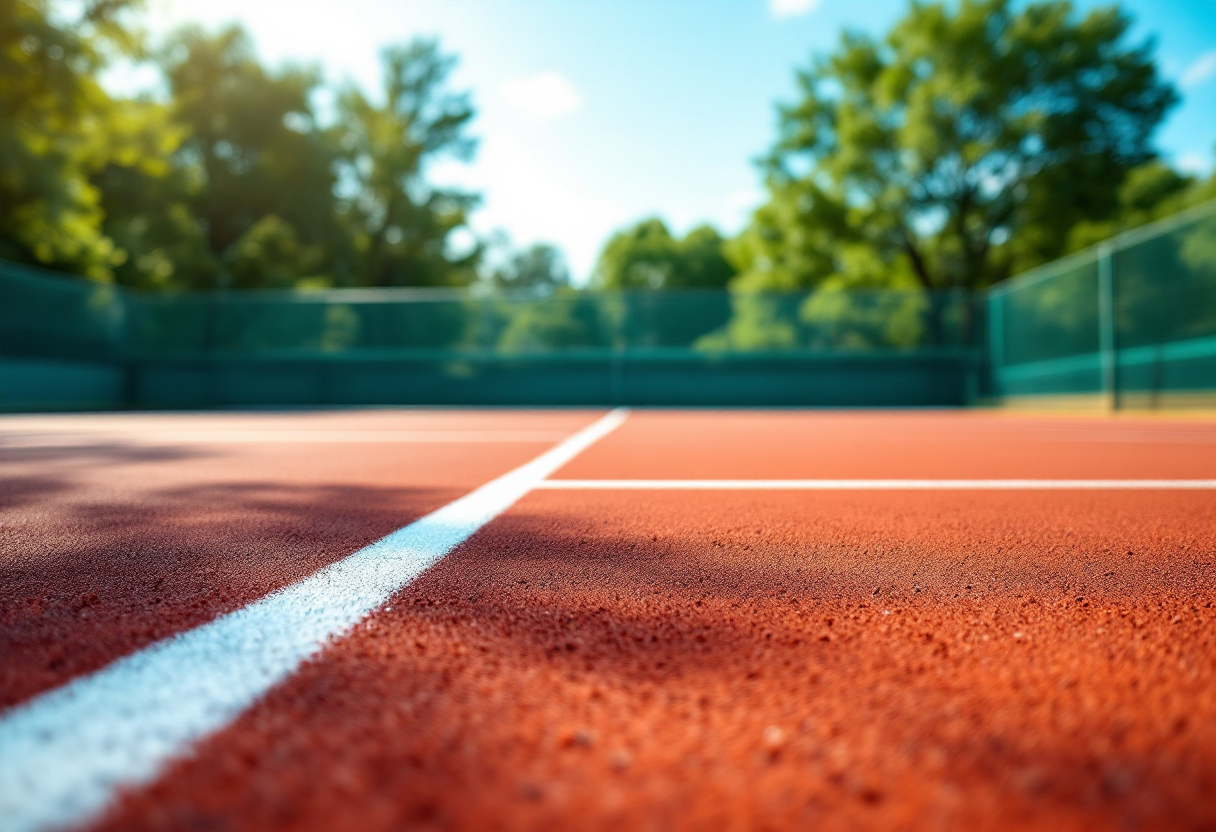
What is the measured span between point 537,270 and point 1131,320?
2387 inches

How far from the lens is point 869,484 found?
9.71 feet

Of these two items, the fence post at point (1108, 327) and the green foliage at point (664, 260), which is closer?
the fence post at point (1108, 327)

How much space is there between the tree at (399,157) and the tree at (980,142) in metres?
14.1

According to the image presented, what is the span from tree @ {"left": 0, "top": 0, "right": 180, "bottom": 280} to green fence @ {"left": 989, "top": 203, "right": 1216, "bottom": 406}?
1756 centimetres

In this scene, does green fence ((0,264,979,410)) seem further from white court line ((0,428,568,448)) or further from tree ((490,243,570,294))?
tree ((490,243,570,294))

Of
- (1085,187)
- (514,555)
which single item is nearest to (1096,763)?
(514,555)

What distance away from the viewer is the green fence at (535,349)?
14914mm

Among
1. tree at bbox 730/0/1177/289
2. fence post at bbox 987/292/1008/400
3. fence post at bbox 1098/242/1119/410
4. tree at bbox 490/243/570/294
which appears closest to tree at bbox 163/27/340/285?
tree at bbox 730/0/1177/289

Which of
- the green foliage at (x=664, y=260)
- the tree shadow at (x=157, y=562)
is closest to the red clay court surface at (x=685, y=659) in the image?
the tree shadow at (x=157, y=562)

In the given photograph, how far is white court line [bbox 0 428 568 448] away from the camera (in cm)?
518

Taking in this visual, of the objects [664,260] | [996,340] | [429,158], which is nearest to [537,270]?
[664,260]

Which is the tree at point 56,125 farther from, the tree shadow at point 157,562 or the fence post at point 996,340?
the fence post at point 996,340

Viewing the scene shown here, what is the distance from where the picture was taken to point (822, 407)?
587 inches

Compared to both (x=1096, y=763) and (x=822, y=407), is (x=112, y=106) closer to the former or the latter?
(x=822, y=407)
